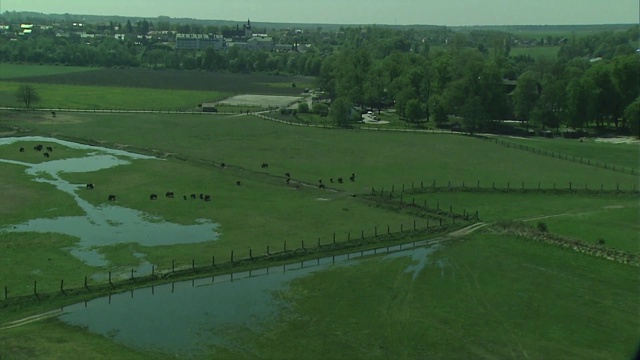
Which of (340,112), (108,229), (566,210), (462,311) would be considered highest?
(340,112)

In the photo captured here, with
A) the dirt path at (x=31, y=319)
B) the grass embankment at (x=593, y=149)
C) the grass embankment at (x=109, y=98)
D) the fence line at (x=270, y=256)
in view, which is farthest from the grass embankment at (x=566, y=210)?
the grass embankment at (x=109, y=98)

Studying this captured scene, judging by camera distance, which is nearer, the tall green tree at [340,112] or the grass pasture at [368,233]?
the grass pasture at [368,233]

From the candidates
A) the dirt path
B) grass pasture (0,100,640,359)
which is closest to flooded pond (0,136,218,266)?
grass pasture (0,100,640,359)

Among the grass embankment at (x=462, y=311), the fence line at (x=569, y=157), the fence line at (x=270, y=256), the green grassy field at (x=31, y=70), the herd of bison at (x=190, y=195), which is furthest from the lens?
the green grassy field at (x=31, y=70)

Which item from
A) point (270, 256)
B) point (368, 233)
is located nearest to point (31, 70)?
point (368, 233)

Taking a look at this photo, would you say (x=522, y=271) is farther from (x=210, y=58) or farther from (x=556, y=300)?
(x=210, y=58)

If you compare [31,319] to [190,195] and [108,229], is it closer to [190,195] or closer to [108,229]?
[108,229]

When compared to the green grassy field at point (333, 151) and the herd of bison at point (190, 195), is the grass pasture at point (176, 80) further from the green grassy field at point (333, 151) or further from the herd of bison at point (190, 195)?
the herd of bison at point (190, 195)
